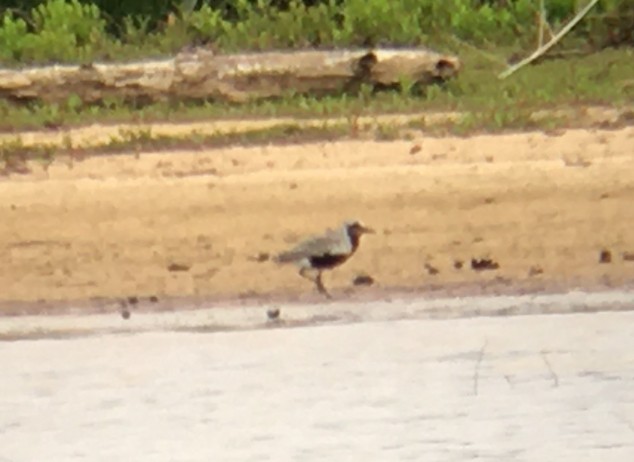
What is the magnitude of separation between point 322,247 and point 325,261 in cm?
6

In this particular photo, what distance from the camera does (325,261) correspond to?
24.1ft

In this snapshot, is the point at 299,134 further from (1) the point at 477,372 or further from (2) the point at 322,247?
(1) the point at 477,372

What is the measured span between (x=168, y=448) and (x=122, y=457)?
14 centimetres

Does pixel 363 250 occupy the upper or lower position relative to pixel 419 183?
lower

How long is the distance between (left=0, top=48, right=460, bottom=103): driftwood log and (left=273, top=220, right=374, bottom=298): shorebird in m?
4.44

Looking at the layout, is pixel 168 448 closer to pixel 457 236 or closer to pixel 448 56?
pixel 457 236

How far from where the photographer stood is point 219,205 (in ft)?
29.6

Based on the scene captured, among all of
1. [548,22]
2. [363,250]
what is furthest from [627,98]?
[363,250]

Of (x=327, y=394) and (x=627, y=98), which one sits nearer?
(x=327, y=394)

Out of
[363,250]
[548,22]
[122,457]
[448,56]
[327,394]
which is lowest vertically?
[122,457]

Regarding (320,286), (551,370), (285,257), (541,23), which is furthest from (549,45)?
(551,370)

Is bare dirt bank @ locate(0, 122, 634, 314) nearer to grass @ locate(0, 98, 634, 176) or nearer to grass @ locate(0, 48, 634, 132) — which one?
grass @ locate(0, 98, 634, 176)

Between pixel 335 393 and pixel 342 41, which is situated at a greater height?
pixel 342 41

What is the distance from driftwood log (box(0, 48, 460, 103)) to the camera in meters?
11.8
